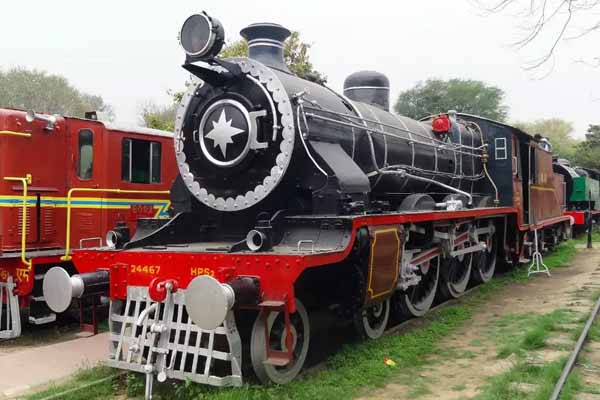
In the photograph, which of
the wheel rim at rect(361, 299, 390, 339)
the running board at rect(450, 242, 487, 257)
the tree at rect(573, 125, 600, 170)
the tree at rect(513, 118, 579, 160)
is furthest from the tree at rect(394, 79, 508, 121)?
the wheel rim at rect(361, 299, 390, 339)

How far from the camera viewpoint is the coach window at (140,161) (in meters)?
8.23

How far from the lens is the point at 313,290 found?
542 centimetres

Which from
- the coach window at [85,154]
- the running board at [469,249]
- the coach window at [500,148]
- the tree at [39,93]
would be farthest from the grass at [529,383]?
the tree at [39,93]

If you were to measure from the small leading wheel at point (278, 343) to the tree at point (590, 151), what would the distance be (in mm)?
44817

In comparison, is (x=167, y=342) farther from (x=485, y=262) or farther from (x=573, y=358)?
(x=485, y=262)

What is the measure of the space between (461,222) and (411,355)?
2893 millimetres

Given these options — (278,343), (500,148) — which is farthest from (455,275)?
(278,343)

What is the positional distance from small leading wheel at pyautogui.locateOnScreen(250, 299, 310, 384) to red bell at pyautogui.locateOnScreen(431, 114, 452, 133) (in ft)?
16.4

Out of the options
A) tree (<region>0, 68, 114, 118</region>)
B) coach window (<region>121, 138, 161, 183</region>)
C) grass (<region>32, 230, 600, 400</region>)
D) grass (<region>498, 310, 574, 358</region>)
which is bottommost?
grass (<region>32, 230, 600, 400</region>)

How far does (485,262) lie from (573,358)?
490 cm

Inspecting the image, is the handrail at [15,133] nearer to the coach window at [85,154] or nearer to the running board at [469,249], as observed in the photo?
the coach window at [85,154]

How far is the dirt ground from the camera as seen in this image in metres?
4.77

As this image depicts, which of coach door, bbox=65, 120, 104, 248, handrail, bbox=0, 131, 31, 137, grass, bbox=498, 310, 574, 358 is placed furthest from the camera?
coach door, bbox=65, 120, 104, 248

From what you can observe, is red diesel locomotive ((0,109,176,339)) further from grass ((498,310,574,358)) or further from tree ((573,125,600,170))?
tree ((573,125,600,170))
